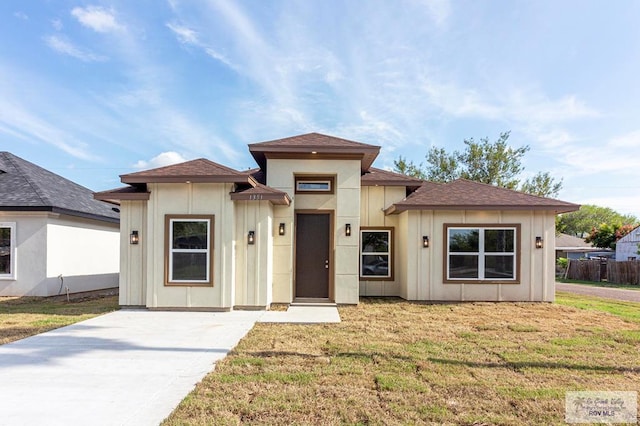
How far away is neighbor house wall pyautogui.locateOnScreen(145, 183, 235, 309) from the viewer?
26.8ft

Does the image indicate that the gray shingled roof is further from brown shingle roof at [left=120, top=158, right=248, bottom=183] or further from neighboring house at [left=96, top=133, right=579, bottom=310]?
brown shingle roof at [left=120, top=158, right=248, bottom=183]

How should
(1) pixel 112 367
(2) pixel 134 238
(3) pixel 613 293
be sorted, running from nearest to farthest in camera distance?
(1) pixel 112 367, (2) pixel 134 238, (3) pixel 613 293

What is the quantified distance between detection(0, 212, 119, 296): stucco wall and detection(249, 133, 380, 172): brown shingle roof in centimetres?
677

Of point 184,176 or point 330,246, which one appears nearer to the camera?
point 184,176

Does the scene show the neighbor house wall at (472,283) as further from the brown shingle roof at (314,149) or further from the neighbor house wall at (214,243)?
the neighbor house wall at (214,243)

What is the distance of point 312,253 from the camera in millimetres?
9797

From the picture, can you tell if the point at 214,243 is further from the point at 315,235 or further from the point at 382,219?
the point at 382,219

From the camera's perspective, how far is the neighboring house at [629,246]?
84.2 feet

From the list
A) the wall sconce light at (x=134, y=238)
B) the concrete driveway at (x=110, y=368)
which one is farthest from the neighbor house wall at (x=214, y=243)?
the concrete driveway at (x=110, y=368)

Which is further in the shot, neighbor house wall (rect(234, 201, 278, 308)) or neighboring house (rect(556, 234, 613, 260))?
neighboring house (rect(556, 234, 613, 260))

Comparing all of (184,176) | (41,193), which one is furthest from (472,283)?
(41,193)

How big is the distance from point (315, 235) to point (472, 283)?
14.7 feet

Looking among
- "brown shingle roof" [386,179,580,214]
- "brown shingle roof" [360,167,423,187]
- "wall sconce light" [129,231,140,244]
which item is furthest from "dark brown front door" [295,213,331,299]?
"wall sconce light" [129,231,140,244]

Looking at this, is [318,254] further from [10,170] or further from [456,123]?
[456,123]
